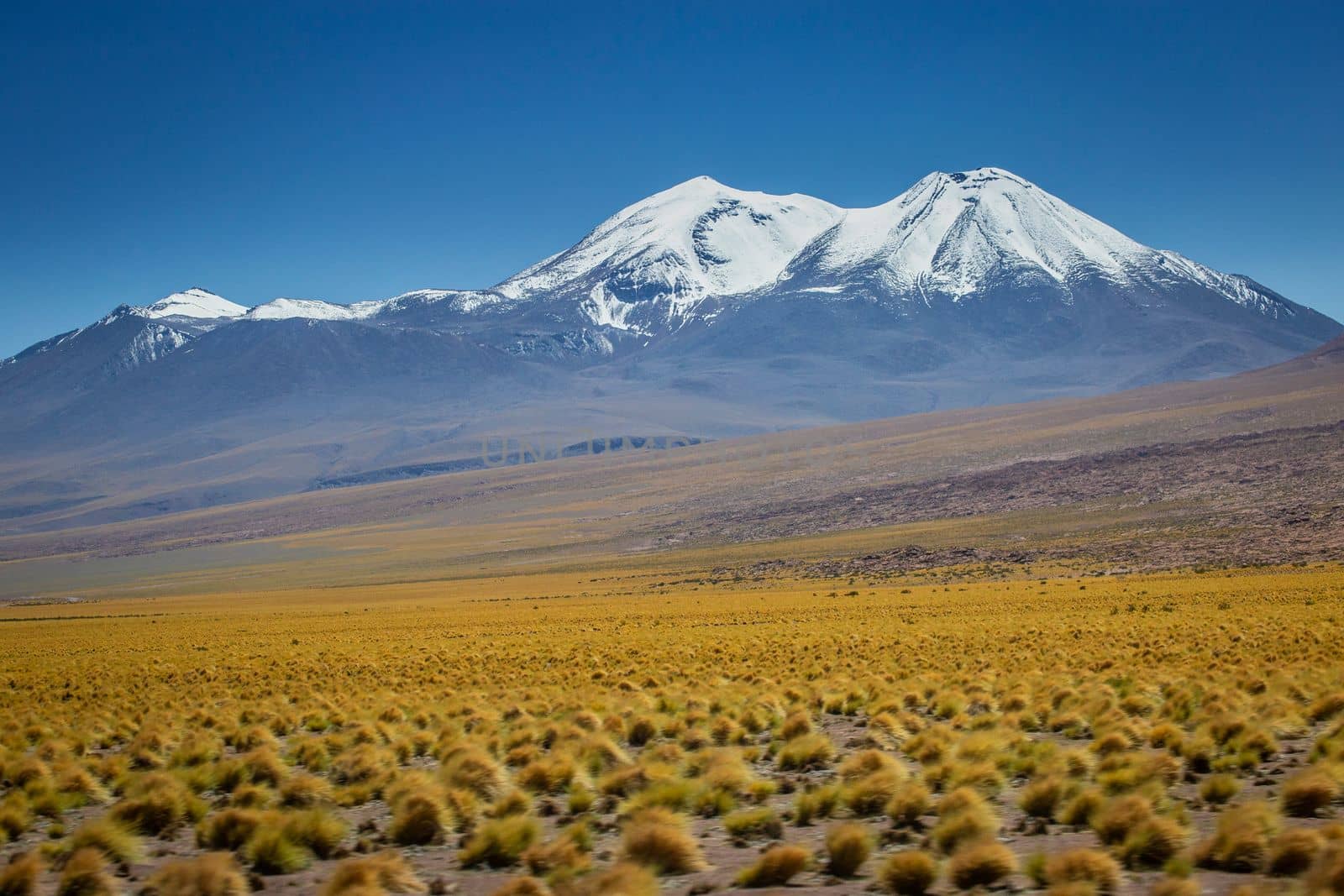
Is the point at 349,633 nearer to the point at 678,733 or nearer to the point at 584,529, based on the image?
the point at 678,733

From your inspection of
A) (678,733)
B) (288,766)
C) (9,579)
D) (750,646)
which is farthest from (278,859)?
(9,579)

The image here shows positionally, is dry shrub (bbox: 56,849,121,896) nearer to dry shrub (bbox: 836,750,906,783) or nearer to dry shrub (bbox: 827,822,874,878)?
dry shrub (bbox: 827,822,874,878)

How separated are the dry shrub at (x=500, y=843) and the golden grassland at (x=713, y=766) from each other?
0.02 m

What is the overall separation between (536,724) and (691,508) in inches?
4290

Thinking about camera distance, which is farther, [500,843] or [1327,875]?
[500,843]

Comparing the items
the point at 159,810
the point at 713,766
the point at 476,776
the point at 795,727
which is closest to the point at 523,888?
the point at 476,776

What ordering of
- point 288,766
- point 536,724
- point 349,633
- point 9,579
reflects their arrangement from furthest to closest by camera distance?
1. point 9,579
2. point 349,633
3. point 536,724
4. point 288,766

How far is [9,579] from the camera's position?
12544 cm

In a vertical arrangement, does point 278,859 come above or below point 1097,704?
above

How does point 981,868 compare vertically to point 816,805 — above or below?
above

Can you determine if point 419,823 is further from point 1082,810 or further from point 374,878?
point 1082,810

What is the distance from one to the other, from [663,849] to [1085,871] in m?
2.74

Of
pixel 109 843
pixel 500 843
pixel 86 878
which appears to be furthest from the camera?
pixel 109 843

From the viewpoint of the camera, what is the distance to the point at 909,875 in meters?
6.51
